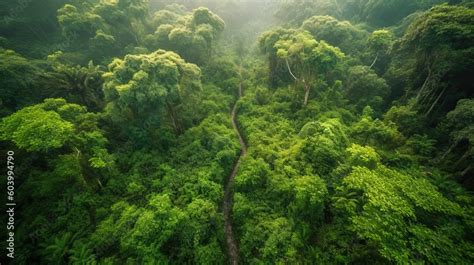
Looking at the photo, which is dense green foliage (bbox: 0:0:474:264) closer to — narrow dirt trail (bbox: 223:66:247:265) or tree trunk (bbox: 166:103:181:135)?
tree trunk (bbox: 166:103:181:135)

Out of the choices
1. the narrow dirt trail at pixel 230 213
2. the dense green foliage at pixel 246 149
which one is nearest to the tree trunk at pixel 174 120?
the dense green foliage at pixel 246 149

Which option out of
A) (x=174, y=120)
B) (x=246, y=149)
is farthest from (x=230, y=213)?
(x=174, y=120)

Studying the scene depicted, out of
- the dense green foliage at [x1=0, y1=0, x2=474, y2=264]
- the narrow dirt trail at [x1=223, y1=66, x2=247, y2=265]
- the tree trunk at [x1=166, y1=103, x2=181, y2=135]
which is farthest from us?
the tree trunk at [x1=166, y1=103, x2=181, y2=135]

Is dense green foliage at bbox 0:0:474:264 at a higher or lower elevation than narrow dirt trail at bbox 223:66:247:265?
higher

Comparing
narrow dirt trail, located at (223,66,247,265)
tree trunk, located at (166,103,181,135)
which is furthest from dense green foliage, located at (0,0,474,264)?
narrow dirt trail, located at (223,66,247,265)

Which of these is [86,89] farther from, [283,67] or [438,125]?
[438,125]

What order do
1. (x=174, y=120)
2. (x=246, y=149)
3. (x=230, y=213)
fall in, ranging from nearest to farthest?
(x=230, y=213), (x=174, y=120), (x=246, y=149)

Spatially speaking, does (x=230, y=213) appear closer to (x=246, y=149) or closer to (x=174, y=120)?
(x=246, y=149)

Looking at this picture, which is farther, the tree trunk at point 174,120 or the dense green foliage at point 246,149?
the tree trunk at point 174,120

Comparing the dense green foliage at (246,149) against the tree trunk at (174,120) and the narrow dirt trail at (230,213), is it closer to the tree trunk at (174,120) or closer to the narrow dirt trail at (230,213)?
the tree trunk at (174,120)

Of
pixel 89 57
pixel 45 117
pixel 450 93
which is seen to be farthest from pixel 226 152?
pixel 89 57
